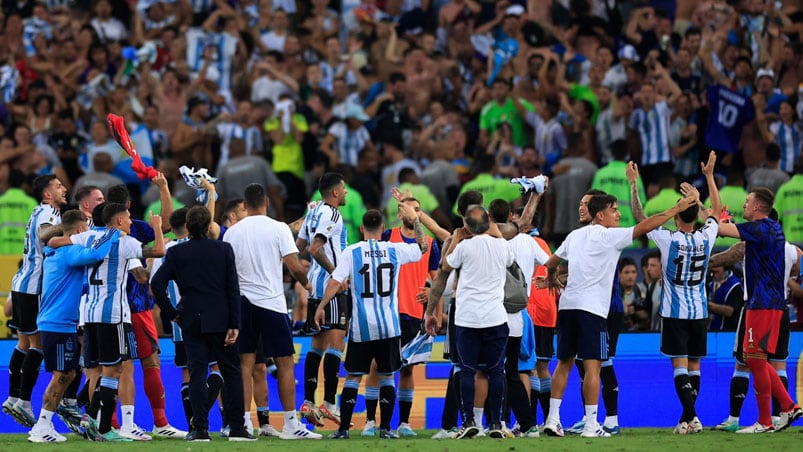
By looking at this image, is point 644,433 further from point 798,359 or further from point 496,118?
point 496,118

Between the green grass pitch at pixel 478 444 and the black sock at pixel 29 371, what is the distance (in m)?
0.67

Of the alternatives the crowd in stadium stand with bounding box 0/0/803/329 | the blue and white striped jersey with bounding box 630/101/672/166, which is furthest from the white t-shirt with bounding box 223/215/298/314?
the blue and white striped jersey with bounding box 630/101/672/166

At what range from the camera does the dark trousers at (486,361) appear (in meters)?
13.2

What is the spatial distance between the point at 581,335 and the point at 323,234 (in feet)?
9.71

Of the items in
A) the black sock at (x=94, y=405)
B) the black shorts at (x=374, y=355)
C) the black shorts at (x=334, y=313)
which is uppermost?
the black shorts at (x=334, y=313)

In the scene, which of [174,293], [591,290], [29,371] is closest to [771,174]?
[591,290]

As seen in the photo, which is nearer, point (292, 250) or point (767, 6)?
point (292, 250)

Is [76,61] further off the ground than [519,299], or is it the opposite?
[76,61]

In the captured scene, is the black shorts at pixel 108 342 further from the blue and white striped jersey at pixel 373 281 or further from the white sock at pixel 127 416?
the blue and white striped jersey at pixel 373 281

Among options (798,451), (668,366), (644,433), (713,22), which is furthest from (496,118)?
(798,451)

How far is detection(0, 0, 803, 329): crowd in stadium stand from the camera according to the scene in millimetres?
20641

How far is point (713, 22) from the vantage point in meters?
22.4

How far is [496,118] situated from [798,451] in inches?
411

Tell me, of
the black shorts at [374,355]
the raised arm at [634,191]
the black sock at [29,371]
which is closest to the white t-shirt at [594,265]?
the raised arm at [634,191]
